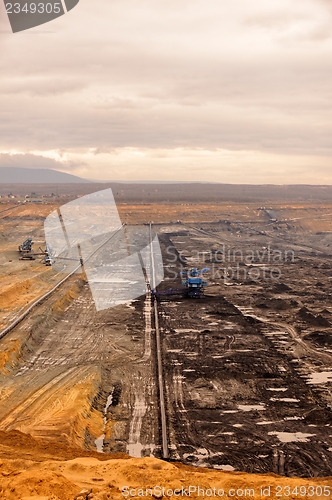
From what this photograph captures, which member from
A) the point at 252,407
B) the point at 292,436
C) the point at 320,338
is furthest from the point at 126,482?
the point at 320,338

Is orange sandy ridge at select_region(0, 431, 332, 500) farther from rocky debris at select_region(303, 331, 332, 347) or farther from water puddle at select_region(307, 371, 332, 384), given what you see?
rocky debris at select_region(303, 331, 332, 347)

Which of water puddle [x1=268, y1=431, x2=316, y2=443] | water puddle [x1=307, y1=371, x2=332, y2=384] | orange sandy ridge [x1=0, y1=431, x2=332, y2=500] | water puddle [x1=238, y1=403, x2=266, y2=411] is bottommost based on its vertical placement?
water puddle [x1=307, y1=371, x2=332, y2=384]

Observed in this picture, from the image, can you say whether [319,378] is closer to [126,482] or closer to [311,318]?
[311,318]

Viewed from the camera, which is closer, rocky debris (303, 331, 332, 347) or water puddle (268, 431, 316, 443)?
water puddle (268, 431, 316, 443)

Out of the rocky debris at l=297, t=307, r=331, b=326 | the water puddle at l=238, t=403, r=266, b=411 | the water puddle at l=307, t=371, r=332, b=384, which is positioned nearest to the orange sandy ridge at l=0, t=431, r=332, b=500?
the water puddle at l=238, t=403, r=266, b=411

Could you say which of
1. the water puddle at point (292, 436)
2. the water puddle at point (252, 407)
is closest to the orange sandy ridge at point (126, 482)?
the water puddle at point (292, 436)

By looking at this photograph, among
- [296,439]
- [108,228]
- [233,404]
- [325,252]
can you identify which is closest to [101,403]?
[233,404]

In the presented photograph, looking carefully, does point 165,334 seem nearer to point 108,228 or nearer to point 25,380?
point 25,380

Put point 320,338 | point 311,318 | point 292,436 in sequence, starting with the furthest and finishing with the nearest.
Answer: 1. point 311,318
2. point 320,338
3. point 292,436

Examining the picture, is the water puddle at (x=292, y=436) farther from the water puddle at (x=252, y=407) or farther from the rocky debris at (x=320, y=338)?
the rocky debris at (x=320, y=338)

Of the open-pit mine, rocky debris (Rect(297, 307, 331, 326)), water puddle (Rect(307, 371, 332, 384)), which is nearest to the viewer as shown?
the open-pit mine
